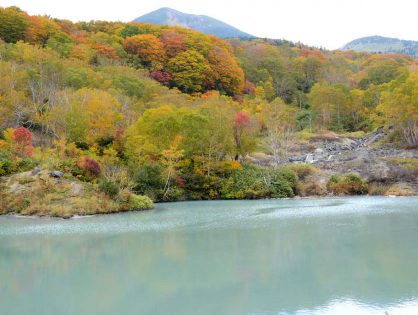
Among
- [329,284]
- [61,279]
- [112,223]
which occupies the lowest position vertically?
[112,223]

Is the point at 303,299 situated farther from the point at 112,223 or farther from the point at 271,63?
the point at 271,63

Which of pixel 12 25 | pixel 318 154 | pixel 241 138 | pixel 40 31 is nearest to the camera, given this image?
pixel 241 138

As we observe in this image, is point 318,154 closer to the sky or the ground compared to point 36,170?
closer to the ground

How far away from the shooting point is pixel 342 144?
6172 centimetres

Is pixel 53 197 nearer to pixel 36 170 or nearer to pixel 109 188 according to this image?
pixel 36 170

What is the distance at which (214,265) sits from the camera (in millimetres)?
15680

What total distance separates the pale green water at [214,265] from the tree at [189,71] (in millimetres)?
58056

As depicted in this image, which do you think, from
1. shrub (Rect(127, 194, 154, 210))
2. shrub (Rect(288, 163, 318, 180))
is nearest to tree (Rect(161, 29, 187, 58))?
shrub (Rect(288, 163, 318, 180))

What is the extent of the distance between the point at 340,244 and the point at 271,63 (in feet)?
288

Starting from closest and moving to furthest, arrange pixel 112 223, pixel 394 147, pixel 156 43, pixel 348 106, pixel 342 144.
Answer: pixel 112 223 → pixel 394 147 → pixel 342 144 → pixel 348 106 → pixel 156 43

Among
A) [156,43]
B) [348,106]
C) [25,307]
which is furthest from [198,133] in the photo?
[156,43]

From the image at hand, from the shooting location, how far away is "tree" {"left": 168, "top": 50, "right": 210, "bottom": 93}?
83562mm

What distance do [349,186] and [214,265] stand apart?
1132 inches

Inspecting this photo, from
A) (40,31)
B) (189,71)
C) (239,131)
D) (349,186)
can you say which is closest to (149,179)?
(239,131)
